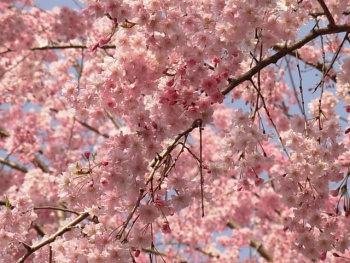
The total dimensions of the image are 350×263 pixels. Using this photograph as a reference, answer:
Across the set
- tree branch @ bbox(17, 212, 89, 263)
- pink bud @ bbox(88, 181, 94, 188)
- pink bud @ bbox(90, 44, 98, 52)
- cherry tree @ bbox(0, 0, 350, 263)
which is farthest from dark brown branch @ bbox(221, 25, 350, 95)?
tree branch @ bbox(17, 212, 89, 263)

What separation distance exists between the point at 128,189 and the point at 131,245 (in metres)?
0.33

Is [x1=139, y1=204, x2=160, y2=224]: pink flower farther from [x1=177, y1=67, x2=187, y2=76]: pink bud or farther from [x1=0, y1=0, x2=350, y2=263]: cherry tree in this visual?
[x1=177, y1=67, x2=187, y2=76]: pink bud

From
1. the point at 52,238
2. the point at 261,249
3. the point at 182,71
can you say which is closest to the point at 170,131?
the point at 182,71

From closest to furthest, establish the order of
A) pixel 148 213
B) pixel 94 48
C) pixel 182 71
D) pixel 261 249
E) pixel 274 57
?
pixel 148 213 < pixel 182 71 < pixel 94 48 < pixel 274 57 < pixel 261 249

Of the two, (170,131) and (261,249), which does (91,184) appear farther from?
(261,249)

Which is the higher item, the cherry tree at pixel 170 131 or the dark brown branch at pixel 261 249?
the dark brown branch at pixel 261 249

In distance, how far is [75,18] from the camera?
27.1 ft

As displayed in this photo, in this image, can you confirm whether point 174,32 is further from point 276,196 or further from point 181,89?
point 276,196

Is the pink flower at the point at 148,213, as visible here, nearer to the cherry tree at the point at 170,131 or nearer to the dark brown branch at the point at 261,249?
the cherry tree at the point at 170,131

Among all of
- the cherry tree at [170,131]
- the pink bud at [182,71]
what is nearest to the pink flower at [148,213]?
the cherry tree at [170,131]

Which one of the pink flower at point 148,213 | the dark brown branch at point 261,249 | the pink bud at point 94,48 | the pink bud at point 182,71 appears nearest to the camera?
the pink flower at point 148,213

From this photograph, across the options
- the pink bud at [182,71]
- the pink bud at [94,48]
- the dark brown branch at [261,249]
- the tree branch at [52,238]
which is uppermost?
the dark brown branch at [261,249]

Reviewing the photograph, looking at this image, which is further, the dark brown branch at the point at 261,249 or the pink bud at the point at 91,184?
the dark brown branch at the point at 261,249

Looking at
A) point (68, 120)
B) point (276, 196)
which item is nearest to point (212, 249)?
point (276, 196)
